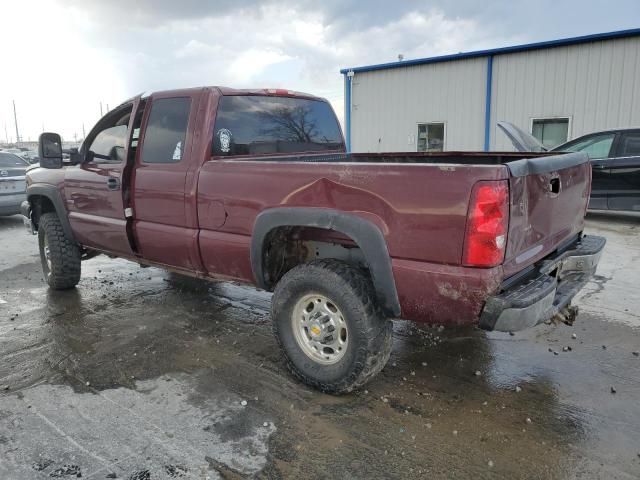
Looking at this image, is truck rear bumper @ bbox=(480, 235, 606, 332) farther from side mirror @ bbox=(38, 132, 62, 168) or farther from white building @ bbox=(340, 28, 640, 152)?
white building @ bbox=(340, 28, 640, 152)

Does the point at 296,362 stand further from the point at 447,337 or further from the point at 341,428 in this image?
the point at 447,337

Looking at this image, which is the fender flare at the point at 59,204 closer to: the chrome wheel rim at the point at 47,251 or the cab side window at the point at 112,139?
the chrome wheel rim at the point at 47,251

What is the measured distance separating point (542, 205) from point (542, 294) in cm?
56

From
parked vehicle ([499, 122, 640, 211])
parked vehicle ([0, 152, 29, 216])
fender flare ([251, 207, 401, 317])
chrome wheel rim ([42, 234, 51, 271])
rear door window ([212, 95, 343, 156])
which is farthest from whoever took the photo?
parked vehicle ([0, 152, 29, 216])

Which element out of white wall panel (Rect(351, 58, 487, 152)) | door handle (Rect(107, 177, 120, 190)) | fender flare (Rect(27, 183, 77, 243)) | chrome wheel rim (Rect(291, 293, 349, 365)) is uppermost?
white wall panel (Rect(351, 58, 487, 152))

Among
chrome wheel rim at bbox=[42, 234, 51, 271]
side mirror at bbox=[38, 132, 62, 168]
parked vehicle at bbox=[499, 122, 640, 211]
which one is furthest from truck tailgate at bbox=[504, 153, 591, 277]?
parked vehicle at bbox=[499, 122, 640, 211]

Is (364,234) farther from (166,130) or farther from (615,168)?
(615,168)

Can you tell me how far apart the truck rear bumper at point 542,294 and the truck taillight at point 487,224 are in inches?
9.2

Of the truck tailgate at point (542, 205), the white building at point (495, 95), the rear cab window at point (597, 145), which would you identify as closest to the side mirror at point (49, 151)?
Answer: the truck tailgate at point (542, 205)

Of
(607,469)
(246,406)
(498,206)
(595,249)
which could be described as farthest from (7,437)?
(595,249)

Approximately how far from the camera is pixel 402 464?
2.62 metres

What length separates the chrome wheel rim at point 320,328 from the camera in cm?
325

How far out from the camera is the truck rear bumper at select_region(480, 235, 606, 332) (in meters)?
2.66

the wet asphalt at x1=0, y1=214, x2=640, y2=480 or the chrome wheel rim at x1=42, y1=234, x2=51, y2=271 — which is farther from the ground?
the chrome wheel rim at x1=42, y1=234, x2=51, y2=271
